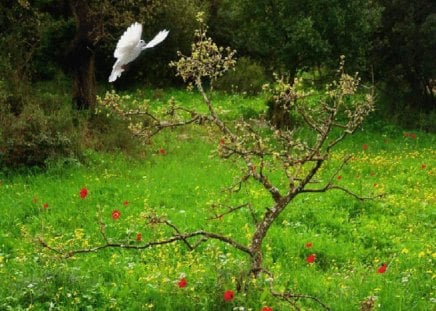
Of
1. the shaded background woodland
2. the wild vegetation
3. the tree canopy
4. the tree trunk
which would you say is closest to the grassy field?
the wild vegetation

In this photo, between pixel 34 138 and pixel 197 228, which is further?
pixel 34 138

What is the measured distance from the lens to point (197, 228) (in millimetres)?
8344

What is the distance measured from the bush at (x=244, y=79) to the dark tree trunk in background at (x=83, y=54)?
28.4 feet

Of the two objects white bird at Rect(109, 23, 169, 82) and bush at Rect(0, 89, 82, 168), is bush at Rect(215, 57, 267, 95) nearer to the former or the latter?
bush at Rect(0, 89, 82, 168)

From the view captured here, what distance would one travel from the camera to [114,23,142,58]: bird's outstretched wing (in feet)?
24.8

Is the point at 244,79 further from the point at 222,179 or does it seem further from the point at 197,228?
the point at 197,228

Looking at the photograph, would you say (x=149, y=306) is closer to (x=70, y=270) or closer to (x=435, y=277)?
(x=70, y=270)

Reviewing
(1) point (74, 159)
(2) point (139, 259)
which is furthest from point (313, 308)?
(1) point (74, 159)

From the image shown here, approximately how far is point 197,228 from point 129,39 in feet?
9.56

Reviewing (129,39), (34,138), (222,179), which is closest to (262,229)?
(129,39)

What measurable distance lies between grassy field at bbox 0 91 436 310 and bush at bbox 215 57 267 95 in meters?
9.03

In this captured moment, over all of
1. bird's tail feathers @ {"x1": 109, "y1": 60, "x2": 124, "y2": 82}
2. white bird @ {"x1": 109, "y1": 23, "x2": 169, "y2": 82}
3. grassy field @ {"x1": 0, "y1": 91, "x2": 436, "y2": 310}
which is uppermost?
white bird @ {"x1": 109, "y1": 23, "x2": 169, "y2": 82}

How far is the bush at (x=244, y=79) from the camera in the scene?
73.4 feet

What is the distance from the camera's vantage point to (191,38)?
75.6 ft
